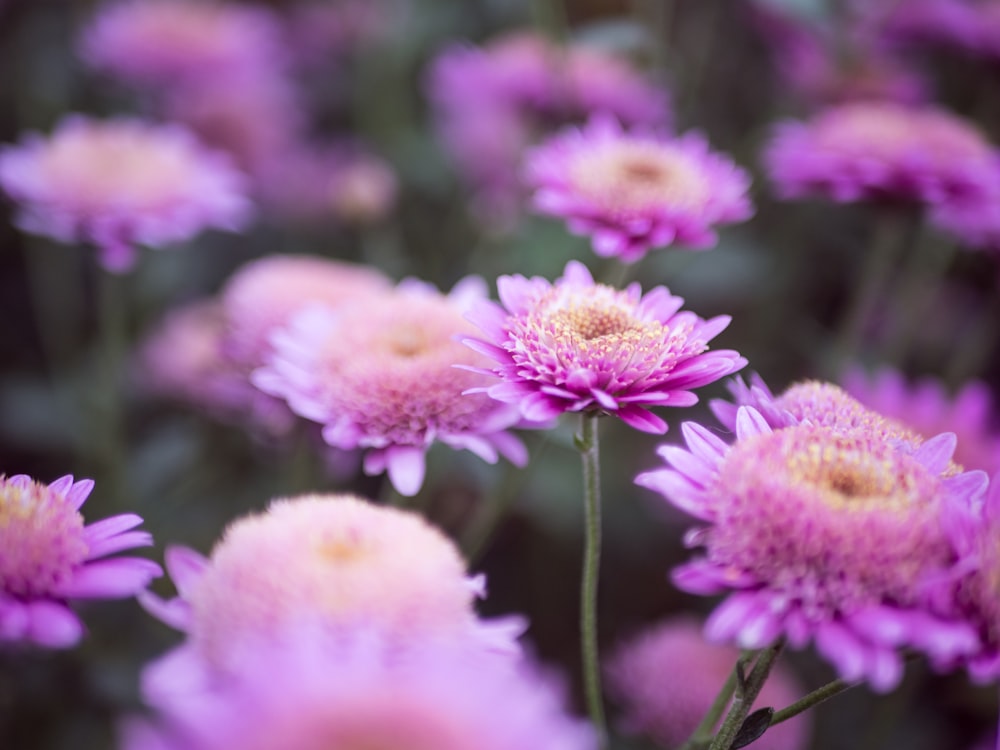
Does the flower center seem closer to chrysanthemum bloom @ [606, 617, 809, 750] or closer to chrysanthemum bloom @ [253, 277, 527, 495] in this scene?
chrysanthemum bloom @ [253, 277, 527, 495]

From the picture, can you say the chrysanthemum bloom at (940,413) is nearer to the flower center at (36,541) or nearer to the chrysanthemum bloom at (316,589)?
the chrysanthemum bloom at (316,589)

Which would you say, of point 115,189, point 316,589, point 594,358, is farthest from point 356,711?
point 115,189

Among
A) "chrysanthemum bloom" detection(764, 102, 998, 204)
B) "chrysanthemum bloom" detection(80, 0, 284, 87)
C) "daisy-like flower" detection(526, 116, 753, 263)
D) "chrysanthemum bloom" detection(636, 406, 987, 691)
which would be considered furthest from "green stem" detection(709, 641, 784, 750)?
"chrysanthemum bloom" detection(80, 0, 284, 87)

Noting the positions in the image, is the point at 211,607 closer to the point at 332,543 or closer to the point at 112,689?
the point at 332,543

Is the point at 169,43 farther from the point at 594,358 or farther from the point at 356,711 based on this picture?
the point at 356,711

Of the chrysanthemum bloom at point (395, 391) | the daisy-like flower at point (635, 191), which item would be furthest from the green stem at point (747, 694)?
the daisy-like flower at point (635, 191)
